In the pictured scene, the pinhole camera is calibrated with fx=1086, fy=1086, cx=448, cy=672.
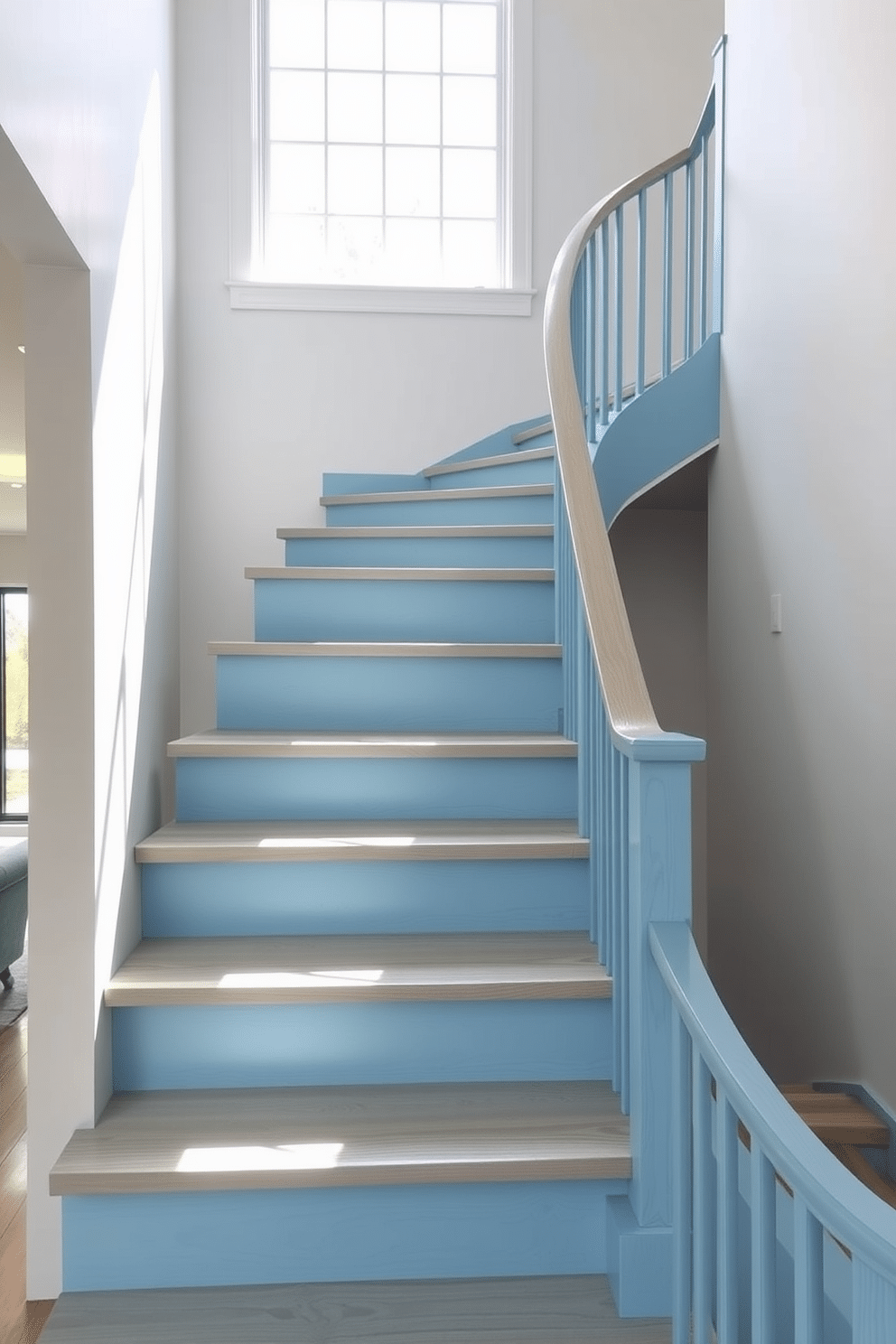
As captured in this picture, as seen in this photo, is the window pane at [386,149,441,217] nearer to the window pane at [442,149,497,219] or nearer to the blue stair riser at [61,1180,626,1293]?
the window pane at [442,149,497,219]

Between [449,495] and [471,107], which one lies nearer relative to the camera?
[449,495]

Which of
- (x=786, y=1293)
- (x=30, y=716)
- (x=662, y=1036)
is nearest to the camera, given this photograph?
(x=786, y=1293)

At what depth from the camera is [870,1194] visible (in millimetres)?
1045

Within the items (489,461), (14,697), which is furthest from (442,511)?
(14,697)

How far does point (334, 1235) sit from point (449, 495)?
8.38 feet

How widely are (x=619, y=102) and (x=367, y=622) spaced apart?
2764mm

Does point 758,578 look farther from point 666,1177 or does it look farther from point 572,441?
point 666,1177

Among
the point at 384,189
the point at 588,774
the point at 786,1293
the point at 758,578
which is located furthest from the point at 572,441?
the point at 384,189

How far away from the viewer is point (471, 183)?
4746 mm

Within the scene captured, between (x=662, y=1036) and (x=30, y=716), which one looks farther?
(x=30, y=716)

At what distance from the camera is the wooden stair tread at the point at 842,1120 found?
2.56m

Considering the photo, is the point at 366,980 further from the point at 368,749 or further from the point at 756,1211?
the point at 756,1211

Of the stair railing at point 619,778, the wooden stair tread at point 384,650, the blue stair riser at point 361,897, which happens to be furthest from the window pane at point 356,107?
the blue stair riser at point 361,897

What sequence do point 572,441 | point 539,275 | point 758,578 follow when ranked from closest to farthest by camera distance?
point 572,441, point 758,578, point 539,275
